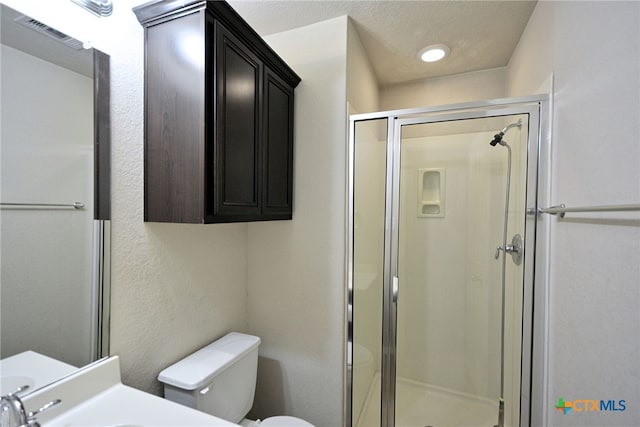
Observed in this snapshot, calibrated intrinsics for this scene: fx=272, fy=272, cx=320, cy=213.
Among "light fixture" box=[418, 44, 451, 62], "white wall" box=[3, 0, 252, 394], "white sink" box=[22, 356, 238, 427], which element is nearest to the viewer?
"white sink" box=[22, 356, 238, 427]

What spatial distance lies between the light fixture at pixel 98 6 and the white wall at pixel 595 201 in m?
1.59

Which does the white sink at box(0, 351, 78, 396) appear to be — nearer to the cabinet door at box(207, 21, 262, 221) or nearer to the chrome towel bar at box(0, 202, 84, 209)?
the chrome towel bar at box(0, 202, 84, 209)

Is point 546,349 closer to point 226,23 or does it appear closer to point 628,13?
point 628,13

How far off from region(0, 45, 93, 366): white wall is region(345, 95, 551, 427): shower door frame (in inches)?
45.7

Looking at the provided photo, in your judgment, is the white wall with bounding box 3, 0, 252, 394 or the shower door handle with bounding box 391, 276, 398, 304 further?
the shower door handle with bounding box 391, 276, 398, 304

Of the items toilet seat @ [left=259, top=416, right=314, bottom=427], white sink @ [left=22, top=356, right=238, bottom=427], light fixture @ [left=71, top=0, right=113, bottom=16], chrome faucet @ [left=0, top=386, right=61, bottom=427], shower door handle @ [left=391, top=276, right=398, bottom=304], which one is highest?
light fixture @ [left=71, top=0, right=113, bottom=16]

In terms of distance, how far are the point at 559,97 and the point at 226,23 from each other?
4.59 ft

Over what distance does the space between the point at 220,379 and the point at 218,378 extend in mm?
16

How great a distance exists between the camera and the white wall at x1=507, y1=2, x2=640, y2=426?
0.70 metres

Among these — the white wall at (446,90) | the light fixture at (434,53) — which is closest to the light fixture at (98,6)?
the light fixture at (434,53)

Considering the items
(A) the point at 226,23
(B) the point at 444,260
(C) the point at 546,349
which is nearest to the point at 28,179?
(A) the point at 226,23

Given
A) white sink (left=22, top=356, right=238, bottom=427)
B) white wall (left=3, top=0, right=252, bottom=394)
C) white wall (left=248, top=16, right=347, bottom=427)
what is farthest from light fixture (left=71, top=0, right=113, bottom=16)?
white sink (left=22, top=356, right=238, bottom=427)

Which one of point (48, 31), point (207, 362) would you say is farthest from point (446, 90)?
point (207, 362)

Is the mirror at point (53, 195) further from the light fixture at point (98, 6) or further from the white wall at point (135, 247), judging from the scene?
the light fixture at point (98, 6)
